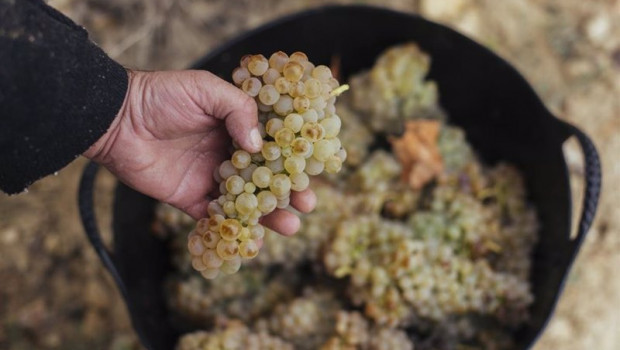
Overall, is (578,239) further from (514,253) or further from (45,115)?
(45,115)

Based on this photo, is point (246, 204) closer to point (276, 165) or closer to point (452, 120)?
point (276, 165)

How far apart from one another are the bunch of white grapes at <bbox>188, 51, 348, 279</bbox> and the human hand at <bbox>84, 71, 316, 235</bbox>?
0.12 ft

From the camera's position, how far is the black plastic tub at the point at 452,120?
4.90 ft

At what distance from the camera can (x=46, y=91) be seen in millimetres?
1066

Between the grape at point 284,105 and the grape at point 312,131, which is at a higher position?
the grape at point 284,105

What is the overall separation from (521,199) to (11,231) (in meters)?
1.64

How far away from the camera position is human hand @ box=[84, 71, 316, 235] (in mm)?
1155

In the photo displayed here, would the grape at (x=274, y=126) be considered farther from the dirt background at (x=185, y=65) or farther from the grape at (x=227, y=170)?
the dirt background at (x=185, y=65)

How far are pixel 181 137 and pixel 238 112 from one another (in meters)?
0.26

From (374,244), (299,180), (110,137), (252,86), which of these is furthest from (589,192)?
(110,137)

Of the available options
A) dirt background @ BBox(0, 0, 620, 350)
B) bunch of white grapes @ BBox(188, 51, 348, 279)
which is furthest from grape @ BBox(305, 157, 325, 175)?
dirt background @ BBox(0, 0, 620, 350)

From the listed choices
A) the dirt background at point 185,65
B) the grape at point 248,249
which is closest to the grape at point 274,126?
the grape at point 248,249

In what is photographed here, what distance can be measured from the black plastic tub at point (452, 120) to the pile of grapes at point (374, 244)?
4cm

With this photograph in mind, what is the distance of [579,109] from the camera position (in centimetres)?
213
